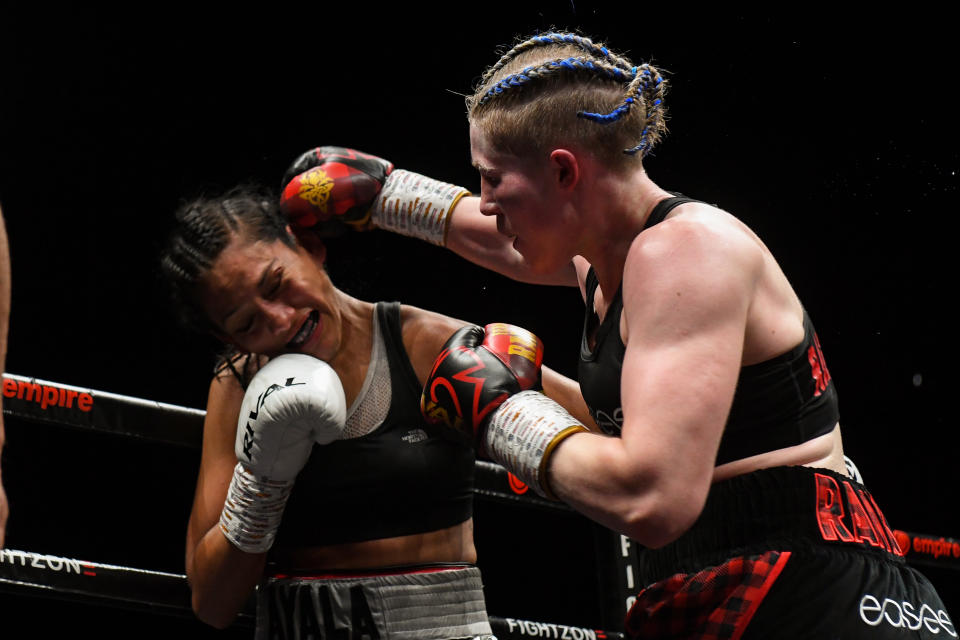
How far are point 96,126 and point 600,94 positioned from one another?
1842 mm

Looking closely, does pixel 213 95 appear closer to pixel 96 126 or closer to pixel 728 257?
pixel 96 126

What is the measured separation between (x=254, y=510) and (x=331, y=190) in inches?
24.2

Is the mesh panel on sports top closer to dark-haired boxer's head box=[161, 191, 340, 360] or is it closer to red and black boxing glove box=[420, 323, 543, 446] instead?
dark-haired boxer's head box=[161, 191, 340, 360]

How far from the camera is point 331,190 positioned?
1862 millimetres

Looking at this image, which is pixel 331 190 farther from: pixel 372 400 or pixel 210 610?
pixel 210 610

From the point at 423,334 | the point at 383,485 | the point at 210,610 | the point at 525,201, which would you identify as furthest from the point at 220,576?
the point at 525,201

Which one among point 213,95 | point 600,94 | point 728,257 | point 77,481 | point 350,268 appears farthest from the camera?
point 213,95

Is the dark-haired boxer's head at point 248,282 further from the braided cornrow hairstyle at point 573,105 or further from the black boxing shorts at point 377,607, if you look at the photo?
the braided cornrow hairstyle at point 573,105

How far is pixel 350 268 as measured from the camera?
2051mm

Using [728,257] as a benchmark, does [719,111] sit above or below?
below

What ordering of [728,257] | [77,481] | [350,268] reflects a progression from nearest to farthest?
[728,257]
[350,268]
[77,481]

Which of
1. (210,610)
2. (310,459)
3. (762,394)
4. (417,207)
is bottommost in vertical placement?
(210,610)

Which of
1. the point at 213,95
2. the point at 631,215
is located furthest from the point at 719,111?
the point at 631,215

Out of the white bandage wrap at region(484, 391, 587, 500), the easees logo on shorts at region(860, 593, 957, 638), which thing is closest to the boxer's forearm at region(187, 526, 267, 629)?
the white bandage wrap at region(484, 391, 587, 500)
